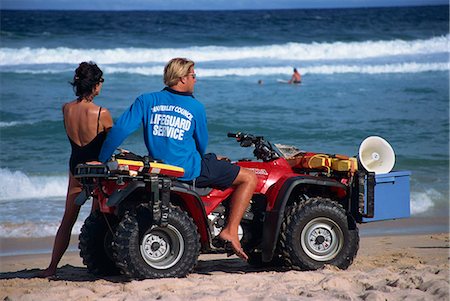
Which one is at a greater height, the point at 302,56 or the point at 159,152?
the point at 302,56

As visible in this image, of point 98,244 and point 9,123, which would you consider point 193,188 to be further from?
point 9,123

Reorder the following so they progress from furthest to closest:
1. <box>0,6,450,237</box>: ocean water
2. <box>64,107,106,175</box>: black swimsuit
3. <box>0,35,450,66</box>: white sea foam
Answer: <box>0,35,450,66</box>: white sea foam
<box>0,6,450,237</box>: ocean water
<box>64,107,106,175</box>: black swimsuit

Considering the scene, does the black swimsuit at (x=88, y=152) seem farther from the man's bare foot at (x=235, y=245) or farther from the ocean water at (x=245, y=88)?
the ocean water at (x=245, y=88)

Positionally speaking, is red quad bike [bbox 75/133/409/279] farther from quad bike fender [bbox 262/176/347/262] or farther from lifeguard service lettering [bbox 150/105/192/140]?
lifeguard service lettering [bbox 150/105/192/140]

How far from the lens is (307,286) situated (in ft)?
20.1

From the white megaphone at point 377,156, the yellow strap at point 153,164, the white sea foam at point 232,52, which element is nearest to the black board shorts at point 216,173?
the yellow strap at point 153,164

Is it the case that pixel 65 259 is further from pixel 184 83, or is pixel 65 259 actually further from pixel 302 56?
pixel 302 56

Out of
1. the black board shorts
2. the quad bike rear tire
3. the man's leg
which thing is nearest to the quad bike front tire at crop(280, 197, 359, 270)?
the man's leg

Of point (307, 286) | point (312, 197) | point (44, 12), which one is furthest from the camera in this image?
point (44, 12)

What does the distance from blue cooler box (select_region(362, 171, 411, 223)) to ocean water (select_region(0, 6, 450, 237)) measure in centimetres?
417

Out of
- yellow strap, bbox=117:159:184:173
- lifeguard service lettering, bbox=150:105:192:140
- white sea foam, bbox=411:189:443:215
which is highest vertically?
lifeguard service lettering, bbox=150:105:192:140

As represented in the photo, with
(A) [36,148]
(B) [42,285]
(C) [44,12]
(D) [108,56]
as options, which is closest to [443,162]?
(A) [36,148]

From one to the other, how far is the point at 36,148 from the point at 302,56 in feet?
73.5

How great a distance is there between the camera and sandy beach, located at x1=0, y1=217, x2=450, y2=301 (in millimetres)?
5863
